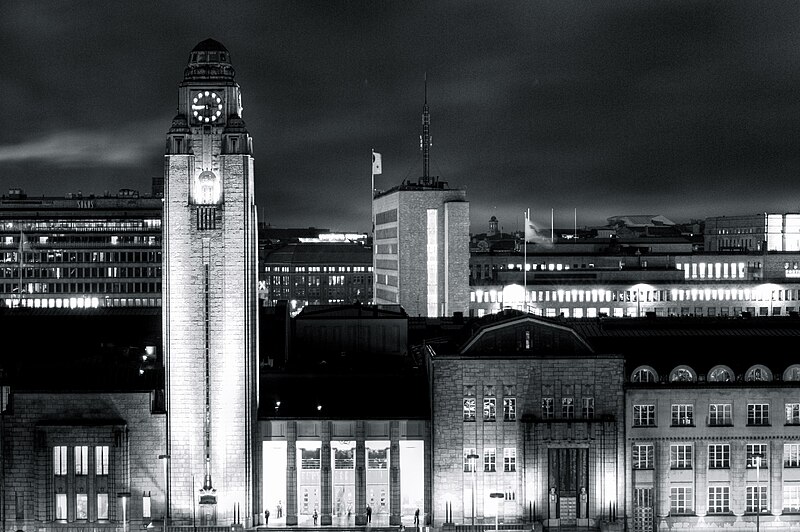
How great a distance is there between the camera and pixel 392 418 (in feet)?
368

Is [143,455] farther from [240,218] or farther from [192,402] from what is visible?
[240,218]

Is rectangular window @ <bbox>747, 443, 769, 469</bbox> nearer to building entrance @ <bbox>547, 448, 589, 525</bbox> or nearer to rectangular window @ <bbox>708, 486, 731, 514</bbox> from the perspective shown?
rectangular window @ <bbox>708, 486, 731, 514</bbox>

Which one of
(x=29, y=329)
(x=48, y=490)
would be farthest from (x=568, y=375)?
(x=29, y=329)

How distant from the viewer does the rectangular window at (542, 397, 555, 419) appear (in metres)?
111

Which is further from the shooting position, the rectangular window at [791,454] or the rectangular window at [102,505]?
the rectangular window at [791,454]

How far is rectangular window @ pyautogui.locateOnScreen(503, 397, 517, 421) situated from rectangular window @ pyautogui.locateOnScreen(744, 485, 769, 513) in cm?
2105

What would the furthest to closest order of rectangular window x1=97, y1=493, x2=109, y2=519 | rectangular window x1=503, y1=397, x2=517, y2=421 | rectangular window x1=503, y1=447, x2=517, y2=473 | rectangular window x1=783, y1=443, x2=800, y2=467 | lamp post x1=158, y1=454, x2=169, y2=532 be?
rectangular window x1=783, y1=443, x2=800, y2=467
rectangular window x1=503, y1=397, x2=517, y2=421
rectangular window x1=503, y1=447, x2=517, y2=473
lamp post x1=158, y1=454, x2=169, y2=532
rectangular window x1=97, y1=493, x2=109, y2=519

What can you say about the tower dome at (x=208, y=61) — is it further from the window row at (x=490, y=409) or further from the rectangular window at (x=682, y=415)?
the rectangular window at (x=682, y=415)

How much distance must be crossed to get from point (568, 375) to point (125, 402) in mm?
37922

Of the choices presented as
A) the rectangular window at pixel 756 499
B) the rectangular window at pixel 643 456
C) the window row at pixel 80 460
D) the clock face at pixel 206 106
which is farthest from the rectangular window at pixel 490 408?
the clock face at pixel 206 106

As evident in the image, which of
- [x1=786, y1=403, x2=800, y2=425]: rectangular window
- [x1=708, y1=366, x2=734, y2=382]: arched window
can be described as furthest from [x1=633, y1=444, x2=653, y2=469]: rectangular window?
[x1=786, y1=403, x2=800, y2=425]: rectangular window

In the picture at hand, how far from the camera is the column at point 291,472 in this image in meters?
111

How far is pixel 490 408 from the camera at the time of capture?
366 ft

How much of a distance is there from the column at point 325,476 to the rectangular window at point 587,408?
22.0 metres
